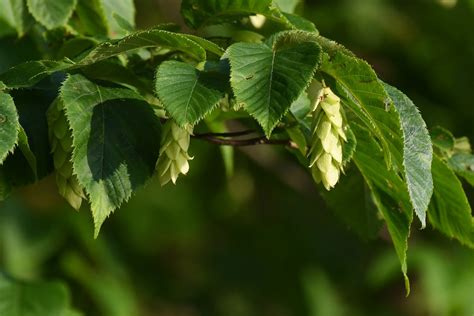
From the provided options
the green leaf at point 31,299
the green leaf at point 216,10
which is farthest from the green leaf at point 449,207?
the green leaf at point 31,299

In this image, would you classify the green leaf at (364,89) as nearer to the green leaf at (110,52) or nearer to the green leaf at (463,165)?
the green leaf at (110,52)

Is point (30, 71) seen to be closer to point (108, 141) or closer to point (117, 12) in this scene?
point (108, 141)

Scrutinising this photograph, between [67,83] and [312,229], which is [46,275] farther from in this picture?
[67,83]

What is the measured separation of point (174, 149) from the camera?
1468 millimetres

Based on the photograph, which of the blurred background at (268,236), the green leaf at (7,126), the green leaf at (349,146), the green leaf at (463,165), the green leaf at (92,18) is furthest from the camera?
the blurred background at (268,236)

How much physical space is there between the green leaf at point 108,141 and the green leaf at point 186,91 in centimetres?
10

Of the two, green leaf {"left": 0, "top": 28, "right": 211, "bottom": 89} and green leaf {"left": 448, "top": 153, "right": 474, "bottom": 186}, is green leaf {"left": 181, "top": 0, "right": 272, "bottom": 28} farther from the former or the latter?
green leaf {"left": 448, "top": 153, "right": 474, "bottom": 186}

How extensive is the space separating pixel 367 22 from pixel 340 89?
304 cm

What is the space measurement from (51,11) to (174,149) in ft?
2.22

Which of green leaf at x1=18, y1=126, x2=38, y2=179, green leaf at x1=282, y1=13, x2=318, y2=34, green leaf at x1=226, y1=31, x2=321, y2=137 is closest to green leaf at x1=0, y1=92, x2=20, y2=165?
green leaf at x1=18, y1=126, x2=38, y2=179

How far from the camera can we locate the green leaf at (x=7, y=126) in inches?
53.5

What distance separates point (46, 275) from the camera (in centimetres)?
346

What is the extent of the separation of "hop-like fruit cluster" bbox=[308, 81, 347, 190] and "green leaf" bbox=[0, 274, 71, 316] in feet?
3.05

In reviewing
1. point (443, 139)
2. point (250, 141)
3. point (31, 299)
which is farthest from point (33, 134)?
point (443, 139)
